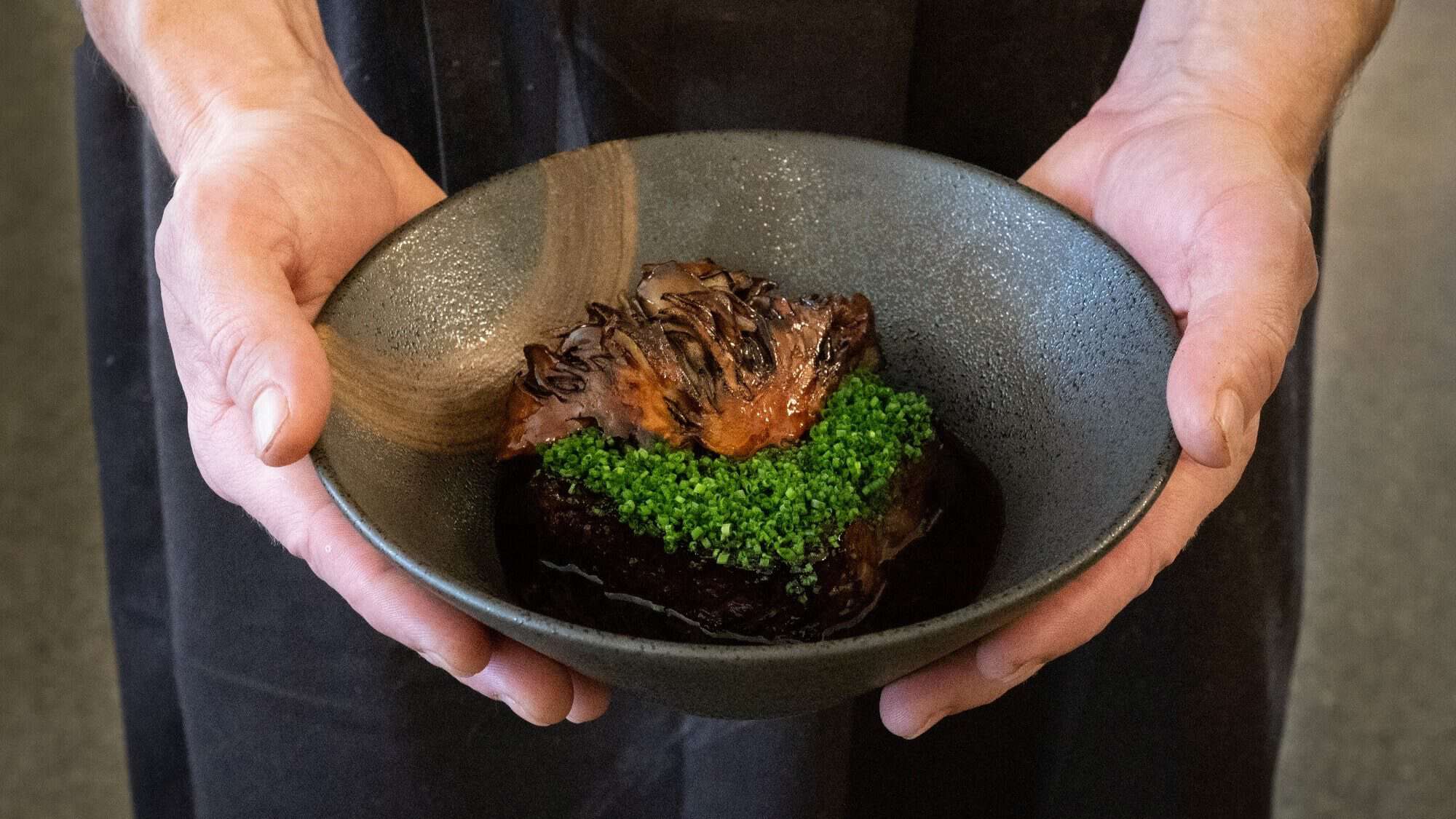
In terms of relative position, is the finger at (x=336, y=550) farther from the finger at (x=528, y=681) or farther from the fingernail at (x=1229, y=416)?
the fingernail at (x=1229, y=416)

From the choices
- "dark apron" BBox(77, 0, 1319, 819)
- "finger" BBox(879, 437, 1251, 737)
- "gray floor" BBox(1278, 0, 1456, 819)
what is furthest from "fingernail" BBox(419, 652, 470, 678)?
"gray floor" BBox(1278, 0, 1456, 819)

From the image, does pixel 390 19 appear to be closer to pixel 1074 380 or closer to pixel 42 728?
pixel 1074 380

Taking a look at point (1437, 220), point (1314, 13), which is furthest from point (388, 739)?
point (1437, 220)

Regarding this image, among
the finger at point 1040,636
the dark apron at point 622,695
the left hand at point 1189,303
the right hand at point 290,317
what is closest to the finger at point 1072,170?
the left hand at point 1189,303

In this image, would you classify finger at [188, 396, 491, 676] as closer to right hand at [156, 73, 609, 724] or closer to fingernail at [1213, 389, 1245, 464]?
right hand at [156, 73, 609, 724]

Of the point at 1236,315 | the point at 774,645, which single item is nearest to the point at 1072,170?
the point at 1236,315

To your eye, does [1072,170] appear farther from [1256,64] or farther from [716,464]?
[716,464]
